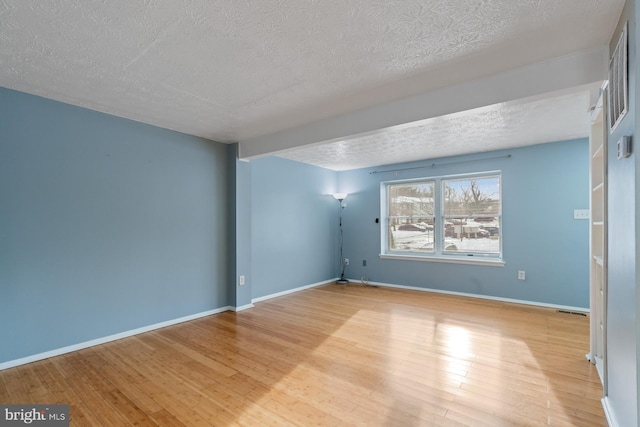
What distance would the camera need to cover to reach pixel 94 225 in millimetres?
3027

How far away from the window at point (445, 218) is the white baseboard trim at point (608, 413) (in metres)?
3.04

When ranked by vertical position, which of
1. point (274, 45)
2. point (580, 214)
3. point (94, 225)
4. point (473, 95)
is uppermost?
point (274, 45)

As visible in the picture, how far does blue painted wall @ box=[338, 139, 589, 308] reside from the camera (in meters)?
4.10

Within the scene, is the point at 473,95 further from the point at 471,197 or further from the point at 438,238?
the point at 438,238

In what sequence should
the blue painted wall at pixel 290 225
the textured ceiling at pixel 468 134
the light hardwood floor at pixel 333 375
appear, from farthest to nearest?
the blue painted wall at pixel 290 225 < the textured ceiling at pixel 468 134 < the light hardwood floor at pixel 333 375

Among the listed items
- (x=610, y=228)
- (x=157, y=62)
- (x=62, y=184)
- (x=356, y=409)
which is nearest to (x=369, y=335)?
(x=356, y=409)

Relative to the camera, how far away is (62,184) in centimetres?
284

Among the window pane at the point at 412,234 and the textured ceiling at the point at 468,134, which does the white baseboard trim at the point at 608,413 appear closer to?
the textured ceiling at the point at 468,134

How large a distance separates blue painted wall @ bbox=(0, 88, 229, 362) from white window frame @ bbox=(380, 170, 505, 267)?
11.1ft

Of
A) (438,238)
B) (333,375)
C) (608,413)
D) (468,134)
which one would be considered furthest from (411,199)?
(608,413)

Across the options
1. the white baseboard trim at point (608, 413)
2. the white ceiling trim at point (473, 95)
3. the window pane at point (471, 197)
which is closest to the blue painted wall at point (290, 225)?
the white ceiling trim at point (473, 95)

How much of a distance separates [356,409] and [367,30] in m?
2.43

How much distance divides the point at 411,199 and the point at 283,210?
8.23 feet

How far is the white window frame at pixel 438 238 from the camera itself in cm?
477
